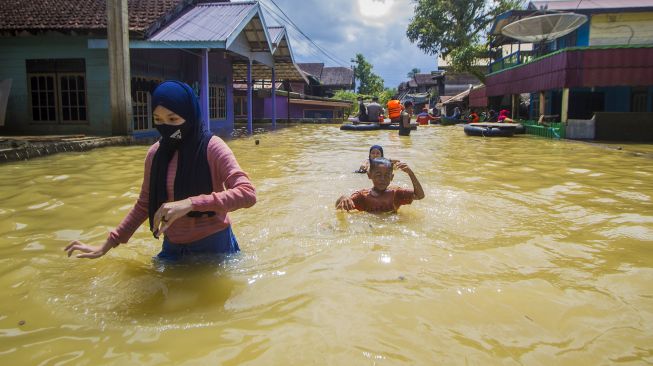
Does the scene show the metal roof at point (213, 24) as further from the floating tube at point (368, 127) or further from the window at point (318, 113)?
the window at point (318, 113)

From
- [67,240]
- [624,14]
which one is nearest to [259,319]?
[67,240]

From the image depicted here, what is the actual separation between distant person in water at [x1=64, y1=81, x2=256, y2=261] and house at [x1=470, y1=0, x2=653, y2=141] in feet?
49.1

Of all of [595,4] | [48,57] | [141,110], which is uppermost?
[595,4]

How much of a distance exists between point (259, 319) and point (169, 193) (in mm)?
881

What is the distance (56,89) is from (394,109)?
12.7 m

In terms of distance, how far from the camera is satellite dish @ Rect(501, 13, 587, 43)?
17359 mm

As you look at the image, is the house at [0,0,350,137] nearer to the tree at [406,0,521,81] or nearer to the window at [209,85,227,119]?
the window at [209,85,227,119]

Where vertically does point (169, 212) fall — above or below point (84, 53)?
below

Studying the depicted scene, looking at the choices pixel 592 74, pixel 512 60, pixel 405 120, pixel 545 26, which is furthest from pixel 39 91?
pixel 512 60

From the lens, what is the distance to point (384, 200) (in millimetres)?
5141

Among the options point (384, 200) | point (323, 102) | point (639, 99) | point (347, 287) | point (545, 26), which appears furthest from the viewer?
point (323, 102)

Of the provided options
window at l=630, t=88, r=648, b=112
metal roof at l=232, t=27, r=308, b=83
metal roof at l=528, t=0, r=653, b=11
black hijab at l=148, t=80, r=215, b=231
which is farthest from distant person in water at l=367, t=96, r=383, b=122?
black hijab at l=148, t=80, r=215, b=231

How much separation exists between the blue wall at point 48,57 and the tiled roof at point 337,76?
112ft

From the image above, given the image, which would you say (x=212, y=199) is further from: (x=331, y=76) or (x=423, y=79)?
(x=423, y=79)
